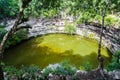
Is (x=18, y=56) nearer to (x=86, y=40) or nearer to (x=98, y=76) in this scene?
(x=86, y=40)

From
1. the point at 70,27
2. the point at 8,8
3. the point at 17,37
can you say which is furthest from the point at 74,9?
the point at 8,8

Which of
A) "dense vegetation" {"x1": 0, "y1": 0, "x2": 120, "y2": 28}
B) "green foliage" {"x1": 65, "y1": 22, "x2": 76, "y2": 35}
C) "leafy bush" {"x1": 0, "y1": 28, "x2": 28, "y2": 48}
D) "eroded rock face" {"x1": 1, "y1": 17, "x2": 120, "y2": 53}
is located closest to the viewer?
"dense vegetation" {"x1": 0, "y1": 0, "x2": 120, "y2": 28}

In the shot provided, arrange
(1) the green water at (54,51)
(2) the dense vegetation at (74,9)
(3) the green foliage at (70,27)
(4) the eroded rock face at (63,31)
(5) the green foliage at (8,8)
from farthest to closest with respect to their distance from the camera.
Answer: (3) the green foliage at (70,27) → (5) the green foliage at (8,8) → (4) the eroded rock face at (63,31) → (1) the green water at (54,51) → (2) the dense vegetation at (74,9)

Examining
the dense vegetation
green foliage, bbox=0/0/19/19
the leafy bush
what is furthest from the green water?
green foliage, bbox=0/0/19/19

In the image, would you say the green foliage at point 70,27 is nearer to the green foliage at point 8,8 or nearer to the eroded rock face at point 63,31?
the eroded rock face at point 63,31

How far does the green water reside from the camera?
18.4 metres

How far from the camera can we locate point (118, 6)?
1470 centimetres

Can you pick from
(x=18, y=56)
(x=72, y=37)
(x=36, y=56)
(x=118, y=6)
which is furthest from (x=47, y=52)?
(x=118, y=6)

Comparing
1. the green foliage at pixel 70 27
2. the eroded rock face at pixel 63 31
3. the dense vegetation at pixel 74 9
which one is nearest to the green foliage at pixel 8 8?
the dense vegetation at pixel 74 9

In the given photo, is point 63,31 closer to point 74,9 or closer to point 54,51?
point 54,51

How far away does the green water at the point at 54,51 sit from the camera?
18.4 meters

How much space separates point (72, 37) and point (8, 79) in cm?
1293

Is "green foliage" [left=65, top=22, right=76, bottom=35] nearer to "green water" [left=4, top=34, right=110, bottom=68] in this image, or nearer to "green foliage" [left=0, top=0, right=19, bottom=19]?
"green water" [left=4, top=34, right=110, bottom=68]

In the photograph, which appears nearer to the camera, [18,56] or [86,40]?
[18,56]
